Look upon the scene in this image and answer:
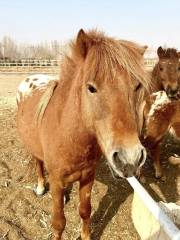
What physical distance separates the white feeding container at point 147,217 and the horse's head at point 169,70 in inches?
106

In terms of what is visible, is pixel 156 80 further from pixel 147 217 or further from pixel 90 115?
pixel 90 115

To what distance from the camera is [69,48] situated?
2943 millimetres

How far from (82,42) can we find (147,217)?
2212 millimetres

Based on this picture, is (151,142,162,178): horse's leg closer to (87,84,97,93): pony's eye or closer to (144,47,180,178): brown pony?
(144,47,180,178): brown pony

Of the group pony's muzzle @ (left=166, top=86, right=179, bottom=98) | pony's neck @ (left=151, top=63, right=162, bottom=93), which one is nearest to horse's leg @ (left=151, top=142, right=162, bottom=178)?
pony's muzzle @ (left=166, top=86, right=179, bottom=98)

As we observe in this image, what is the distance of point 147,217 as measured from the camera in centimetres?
365

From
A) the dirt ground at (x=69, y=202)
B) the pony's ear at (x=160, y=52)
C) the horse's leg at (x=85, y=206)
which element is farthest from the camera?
the pony's ear at (x=160, y=52)

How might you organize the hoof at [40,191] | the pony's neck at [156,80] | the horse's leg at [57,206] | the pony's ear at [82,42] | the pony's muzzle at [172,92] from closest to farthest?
the pony's ear at [82,42]
the horse's leg at [57,206]
the hoof at [40,191]
the pony's muzzle at [172,92]
the pony's neck at [156,80]

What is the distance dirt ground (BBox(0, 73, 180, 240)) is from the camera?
12.9ft

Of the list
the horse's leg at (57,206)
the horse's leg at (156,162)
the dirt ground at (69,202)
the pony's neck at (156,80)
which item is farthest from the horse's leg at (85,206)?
the pony's neck at (156,80)

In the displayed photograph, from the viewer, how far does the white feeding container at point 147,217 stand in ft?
8.41

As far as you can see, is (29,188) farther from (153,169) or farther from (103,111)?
(103,111)

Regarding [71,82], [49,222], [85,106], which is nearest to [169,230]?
[85,106]

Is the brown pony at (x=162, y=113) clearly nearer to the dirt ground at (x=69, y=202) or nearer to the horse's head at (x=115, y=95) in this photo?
the dirt ground at (x=69, y=202)
